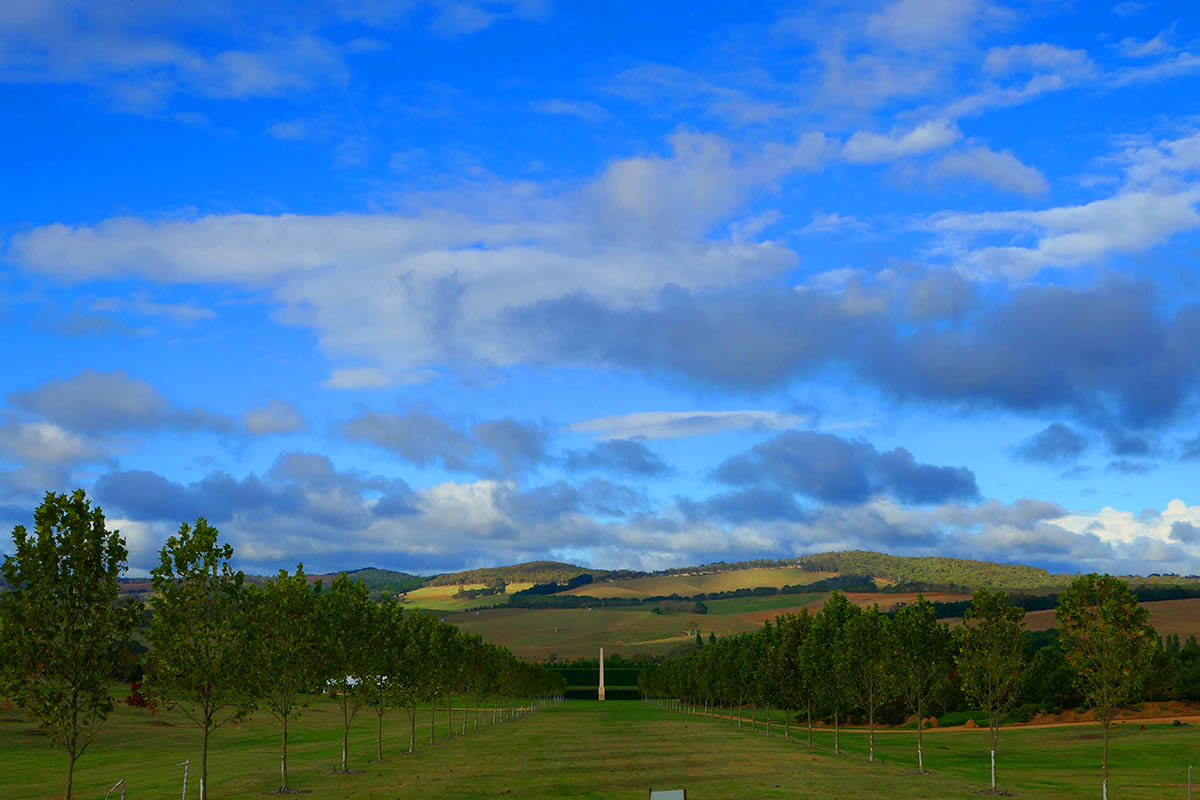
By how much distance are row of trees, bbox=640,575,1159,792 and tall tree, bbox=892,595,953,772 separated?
0.08 m

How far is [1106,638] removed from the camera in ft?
147

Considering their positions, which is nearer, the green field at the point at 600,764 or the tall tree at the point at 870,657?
the green field at the point at 600,764

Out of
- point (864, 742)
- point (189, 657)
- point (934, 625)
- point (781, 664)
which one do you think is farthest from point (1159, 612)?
point (189, 657)

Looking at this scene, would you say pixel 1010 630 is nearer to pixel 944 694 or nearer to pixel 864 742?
pixel 864 742

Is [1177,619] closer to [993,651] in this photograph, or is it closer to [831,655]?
[831,655]

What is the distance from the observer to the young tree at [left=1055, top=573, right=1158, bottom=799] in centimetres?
4453

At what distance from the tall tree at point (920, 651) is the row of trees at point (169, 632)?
118 feet

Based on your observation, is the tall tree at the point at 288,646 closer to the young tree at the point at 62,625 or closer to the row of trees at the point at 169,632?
the row of trees at the point at 169,632

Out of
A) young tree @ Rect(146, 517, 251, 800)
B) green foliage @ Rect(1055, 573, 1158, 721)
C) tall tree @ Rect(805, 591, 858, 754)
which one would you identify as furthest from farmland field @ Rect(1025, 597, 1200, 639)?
young tree @ Rect(146, 517, 251, 800)

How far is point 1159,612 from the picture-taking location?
635 ft

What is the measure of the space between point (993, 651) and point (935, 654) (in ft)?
41.2

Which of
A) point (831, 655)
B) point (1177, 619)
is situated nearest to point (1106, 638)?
point (831, 655)

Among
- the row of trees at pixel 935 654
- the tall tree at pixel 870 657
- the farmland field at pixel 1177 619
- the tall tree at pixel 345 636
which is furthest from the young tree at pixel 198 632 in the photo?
the farmland field at pixel 1177 619

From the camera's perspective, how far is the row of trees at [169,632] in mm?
33531
